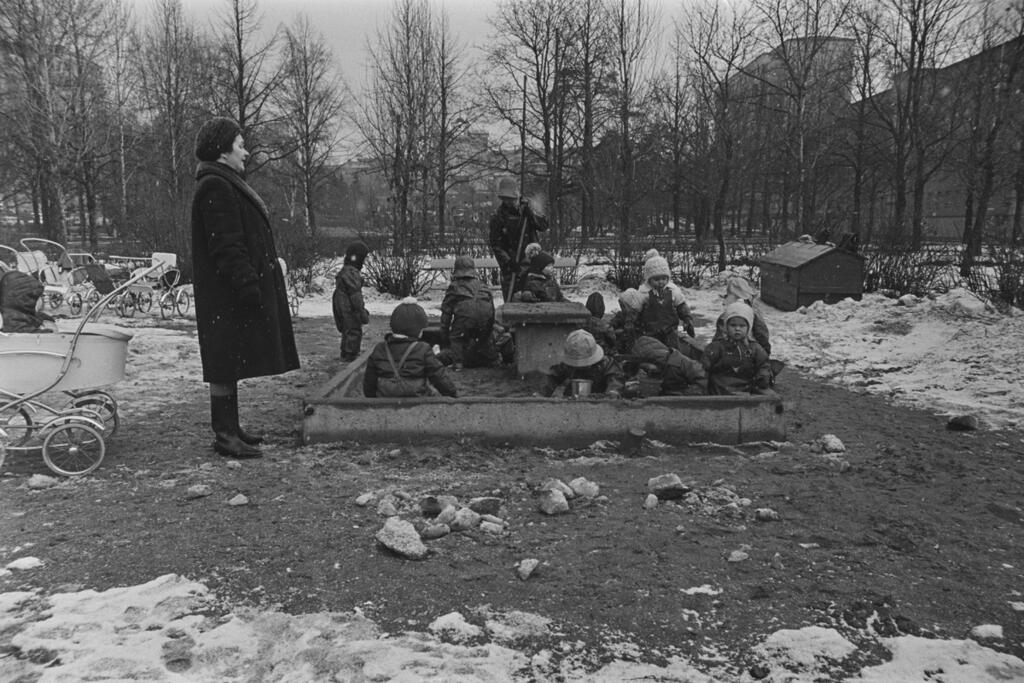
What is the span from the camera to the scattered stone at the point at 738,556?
3.32 meters

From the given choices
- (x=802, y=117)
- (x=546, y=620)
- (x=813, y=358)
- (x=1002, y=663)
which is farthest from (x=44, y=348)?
(x=802, y=117)

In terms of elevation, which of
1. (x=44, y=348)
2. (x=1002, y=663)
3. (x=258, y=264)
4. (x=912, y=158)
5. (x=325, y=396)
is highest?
(x=912, y=158)

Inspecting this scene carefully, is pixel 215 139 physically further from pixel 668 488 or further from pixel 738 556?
pixel 738 556

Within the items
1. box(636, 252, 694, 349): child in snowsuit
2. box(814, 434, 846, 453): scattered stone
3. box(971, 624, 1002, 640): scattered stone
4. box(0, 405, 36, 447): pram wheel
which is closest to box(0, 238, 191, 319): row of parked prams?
box(0, 405, 36, 447): pram wheel

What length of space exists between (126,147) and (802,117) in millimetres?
25889

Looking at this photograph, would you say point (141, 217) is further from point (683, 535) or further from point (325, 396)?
point (683, 535)

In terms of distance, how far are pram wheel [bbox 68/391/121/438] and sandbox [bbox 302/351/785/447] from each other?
4.46ft

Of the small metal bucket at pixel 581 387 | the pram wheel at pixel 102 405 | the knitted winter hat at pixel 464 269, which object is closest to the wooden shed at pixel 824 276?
the knitted winter hat at pixel 464 269

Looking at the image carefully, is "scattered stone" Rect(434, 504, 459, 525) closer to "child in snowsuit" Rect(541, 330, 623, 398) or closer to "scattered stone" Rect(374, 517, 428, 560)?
"scattered stone" Rect(374, 517, 428, 560)

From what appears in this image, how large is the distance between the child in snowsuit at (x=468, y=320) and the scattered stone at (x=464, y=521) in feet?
13.8

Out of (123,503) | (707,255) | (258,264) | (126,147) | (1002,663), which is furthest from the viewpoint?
(126,147)

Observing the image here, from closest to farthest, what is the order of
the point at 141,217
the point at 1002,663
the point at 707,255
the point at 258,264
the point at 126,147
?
the point at 1002,663
the point at 258,264
the point at 141,217
the point at 707,255
the point at 126,147

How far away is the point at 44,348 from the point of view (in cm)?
444

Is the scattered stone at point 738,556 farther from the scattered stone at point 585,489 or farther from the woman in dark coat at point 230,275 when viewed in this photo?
A: the woman in dark coat at point 230,275
